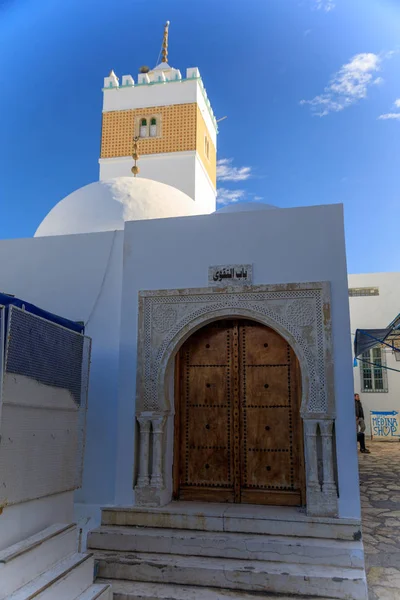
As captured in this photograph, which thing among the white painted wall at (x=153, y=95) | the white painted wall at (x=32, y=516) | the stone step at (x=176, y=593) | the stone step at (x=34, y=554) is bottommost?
the stone step at (x=176, y=593)

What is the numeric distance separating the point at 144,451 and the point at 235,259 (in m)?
1.80

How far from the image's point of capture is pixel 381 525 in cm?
443

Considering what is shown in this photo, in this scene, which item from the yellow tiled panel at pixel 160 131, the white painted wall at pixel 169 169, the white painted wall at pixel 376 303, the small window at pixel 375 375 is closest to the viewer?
the white painted wall at pixel 169 169

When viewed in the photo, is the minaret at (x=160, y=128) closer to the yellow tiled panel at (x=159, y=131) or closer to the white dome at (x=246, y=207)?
the yellow tiled panel at (x=159, y=131)

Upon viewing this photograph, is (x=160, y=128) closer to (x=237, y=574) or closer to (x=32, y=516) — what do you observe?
(x=32, y=516)

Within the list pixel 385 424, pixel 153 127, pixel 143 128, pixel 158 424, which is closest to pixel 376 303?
pixel 385 424

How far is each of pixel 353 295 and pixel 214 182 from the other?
16.2ft

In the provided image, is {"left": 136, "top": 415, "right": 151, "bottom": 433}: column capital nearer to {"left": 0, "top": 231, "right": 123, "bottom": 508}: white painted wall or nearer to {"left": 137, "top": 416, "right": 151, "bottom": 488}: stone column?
{"left": 137, "top": 416, "right": 151, "bottom": 488}: stone column

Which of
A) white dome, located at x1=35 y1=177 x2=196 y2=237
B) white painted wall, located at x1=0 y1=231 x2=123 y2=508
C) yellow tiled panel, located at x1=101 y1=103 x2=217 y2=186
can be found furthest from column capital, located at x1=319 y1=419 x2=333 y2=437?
yellow tiled panel, located at x1=101 y1=103 x2=217 y2=186

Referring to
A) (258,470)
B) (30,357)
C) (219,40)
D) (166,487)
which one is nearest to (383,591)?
(258,470)

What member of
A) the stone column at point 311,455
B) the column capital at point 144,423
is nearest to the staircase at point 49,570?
the column capital at point 144,423

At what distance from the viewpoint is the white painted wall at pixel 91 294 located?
4.24 m

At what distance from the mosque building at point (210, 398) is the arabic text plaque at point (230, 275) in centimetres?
1

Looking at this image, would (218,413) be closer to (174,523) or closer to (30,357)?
(174,523)
